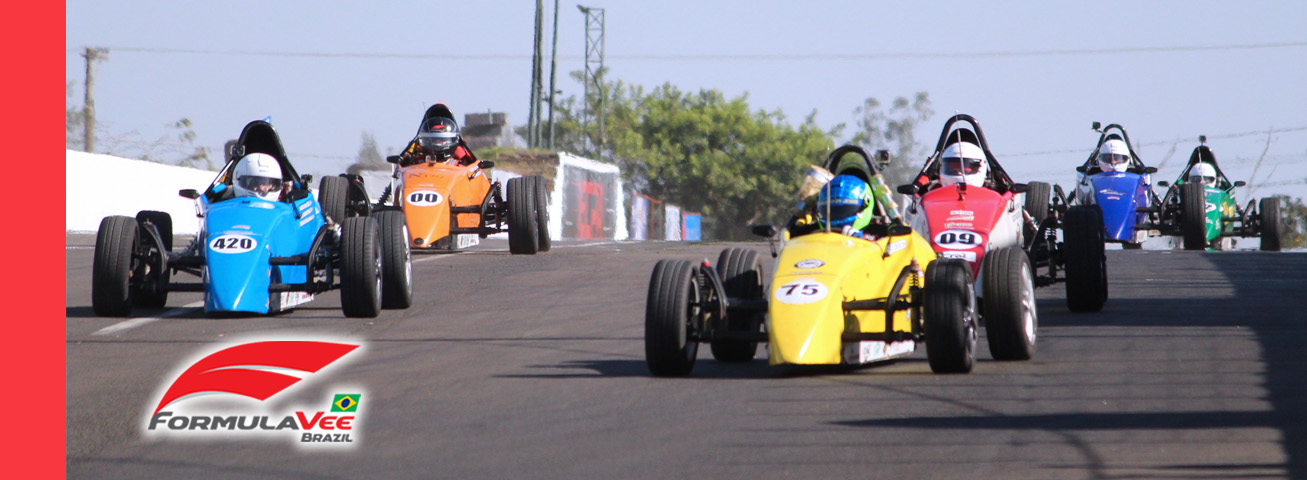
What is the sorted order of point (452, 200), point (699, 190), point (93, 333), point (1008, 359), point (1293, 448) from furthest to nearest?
point (699, 190) → point (452, 200) → point (93, 333) → point (1008, 359) → point (1293, 448)

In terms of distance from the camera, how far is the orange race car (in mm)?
21125

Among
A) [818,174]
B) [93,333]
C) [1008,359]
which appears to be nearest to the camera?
[1008,359]

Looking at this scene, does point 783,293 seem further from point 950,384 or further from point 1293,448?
point 1293,448

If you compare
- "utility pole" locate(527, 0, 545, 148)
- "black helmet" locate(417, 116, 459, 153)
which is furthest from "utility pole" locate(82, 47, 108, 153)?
"black helmet" locate(417, 116, 459, 153)

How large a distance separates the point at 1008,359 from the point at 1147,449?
3520mm

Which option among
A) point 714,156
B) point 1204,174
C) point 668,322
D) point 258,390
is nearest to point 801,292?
point 668,322

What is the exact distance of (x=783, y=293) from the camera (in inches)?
372

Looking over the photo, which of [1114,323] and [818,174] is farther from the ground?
[818,174]

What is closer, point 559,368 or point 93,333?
point 559,368

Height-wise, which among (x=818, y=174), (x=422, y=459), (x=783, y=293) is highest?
(x=818, y=174)

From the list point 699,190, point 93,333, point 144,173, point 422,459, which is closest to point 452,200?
point 93,333

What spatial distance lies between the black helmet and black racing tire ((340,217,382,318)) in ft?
28.2

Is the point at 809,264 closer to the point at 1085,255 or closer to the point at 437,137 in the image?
the point at 1085,255

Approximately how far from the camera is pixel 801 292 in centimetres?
940
